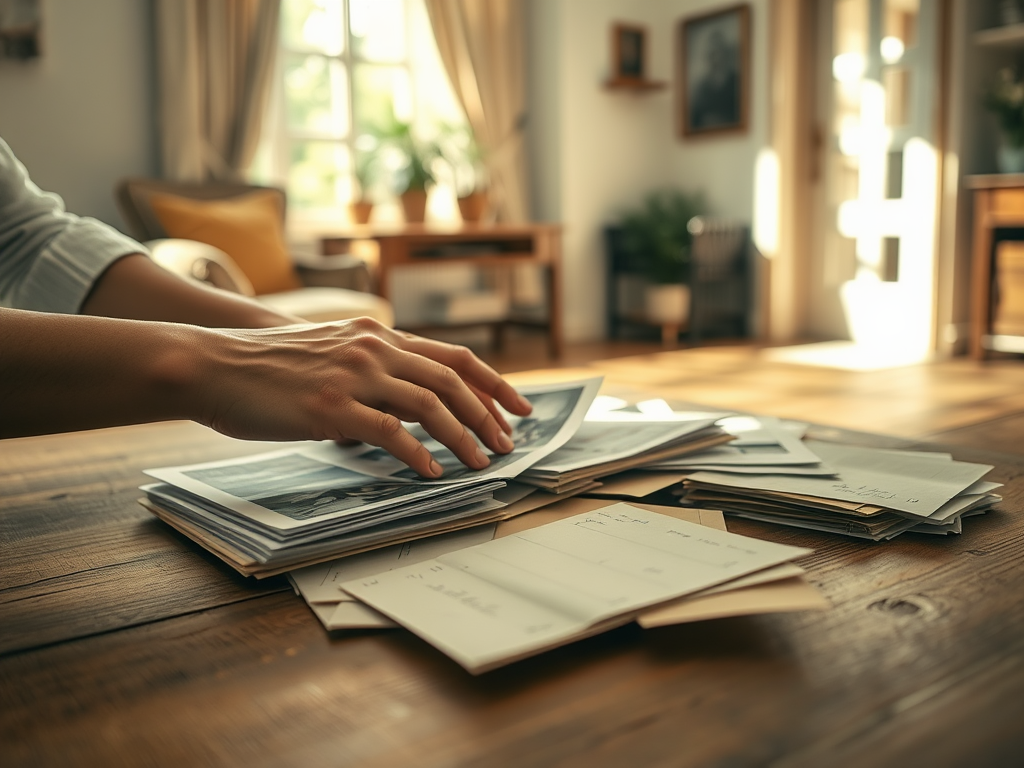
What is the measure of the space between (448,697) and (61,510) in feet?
1.44

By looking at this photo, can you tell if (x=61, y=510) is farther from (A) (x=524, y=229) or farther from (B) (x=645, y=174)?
(B) (x=645, y=174)

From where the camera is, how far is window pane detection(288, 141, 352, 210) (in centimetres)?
445

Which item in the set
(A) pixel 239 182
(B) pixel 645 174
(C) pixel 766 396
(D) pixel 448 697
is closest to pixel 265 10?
(A) pixel 239 182

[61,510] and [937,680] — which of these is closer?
[937,680]

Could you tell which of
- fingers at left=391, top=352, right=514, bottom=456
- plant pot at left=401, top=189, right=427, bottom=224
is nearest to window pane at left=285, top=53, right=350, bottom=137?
plant pot at left=401, top=189, right=427, bottom=224

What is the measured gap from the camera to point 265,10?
3992mm

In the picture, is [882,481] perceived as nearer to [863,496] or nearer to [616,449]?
[863,496]

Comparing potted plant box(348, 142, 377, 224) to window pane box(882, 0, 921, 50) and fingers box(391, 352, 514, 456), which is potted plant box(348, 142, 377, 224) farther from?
fingers box(391, 352, 514, 456)

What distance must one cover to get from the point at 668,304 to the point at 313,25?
7.82 ft

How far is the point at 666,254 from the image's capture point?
477cm

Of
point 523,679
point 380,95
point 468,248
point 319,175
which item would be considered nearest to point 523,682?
point 523,679

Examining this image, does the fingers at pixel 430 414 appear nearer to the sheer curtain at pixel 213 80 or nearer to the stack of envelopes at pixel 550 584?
the stack of envelopes at pixel 550 584

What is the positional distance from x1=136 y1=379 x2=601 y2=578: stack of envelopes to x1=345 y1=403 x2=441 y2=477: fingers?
0.06 feet

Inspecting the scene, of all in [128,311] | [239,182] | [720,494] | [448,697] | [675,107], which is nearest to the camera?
[448,697]
